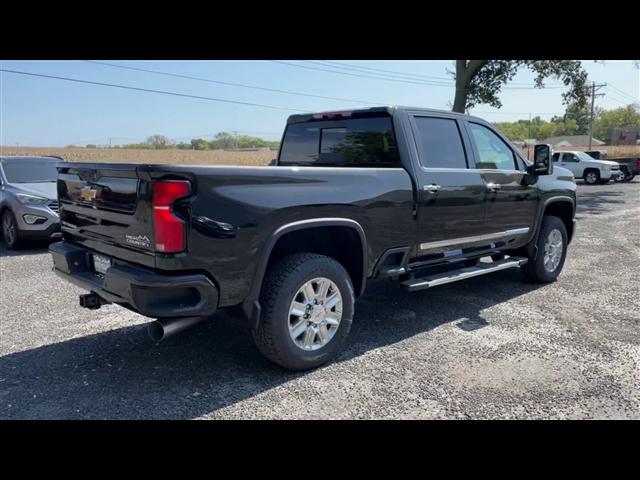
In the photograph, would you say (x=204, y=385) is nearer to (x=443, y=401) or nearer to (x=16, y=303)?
(x=443, y=401)

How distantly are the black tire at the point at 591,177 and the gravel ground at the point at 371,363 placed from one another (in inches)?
875

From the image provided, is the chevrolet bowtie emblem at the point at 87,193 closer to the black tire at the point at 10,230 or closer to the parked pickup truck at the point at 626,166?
the black tire at the point at 10,230

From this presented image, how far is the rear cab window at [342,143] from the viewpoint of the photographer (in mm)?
4480

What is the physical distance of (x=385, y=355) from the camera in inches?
157

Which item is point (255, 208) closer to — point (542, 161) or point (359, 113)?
point (359, 113)

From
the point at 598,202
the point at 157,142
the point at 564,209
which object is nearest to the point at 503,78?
the point at 598,202

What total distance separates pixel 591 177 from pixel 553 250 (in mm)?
22256

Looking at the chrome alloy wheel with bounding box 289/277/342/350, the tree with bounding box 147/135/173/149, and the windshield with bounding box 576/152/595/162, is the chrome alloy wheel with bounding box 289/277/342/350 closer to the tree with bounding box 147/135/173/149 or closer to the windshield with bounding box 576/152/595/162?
the windshield with bounding box 576/152/595/162

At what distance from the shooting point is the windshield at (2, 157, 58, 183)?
8922mm

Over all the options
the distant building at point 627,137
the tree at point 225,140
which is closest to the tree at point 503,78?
the distant building at point 627,137

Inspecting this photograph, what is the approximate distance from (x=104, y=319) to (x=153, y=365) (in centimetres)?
135


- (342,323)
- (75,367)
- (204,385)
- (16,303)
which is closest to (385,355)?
(342,323)

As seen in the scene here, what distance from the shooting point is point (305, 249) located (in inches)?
158
